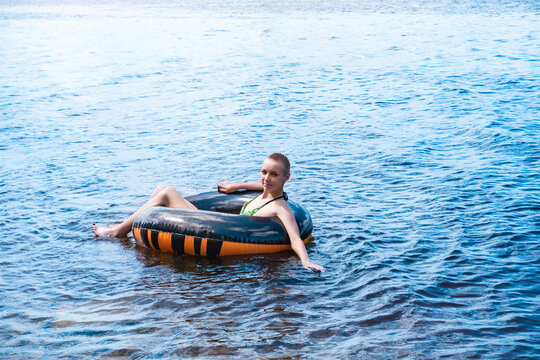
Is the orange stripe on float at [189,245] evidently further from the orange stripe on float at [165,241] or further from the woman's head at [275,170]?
the woman's head at [275,170]

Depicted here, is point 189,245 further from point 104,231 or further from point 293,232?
point 104,231

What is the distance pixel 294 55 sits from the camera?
2134cm

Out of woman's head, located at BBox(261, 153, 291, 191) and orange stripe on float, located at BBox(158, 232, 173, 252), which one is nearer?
woman's head, located at BBox(261, 153, 291, 191)

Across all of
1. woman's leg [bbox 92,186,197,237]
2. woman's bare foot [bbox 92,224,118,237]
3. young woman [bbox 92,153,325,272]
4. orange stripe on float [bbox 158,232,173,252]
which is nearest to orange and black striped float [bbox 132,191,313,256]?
orange stripe on float [bbox 158,232,173,252]

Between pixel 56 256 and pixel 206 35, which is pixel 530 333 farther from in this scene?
pixel 206 35

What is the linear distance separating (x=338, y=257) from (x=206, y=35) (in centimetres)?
2262

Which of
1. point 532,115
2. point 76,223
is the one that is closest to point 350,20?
point 532,115

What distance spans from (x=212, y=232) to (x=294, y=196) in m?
2.30

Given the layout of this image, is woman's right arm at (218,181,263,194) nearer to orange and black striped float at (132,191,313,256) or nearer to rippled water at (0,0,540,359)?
orange and black striped float at (132,191,313,256)

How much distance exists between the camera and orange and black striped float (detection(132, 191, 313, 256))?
594 cm

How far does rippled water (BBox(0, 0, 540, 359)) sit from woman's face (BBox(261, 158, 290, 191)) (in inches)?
27.4

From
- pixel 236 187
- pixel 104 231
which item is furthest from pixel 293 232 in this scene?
pixel 104 231

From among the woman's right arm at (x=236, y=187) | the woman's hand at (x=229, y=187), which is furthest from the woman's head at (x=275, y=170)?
the woman's hand at (x=229, y=187)

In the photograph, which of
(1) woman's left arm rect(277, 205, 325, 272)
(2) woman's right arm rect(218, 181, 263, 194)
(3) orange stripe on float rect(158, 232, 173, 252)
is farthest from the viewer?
(2) woman's right arm rect(218, 181, 263, 194)
